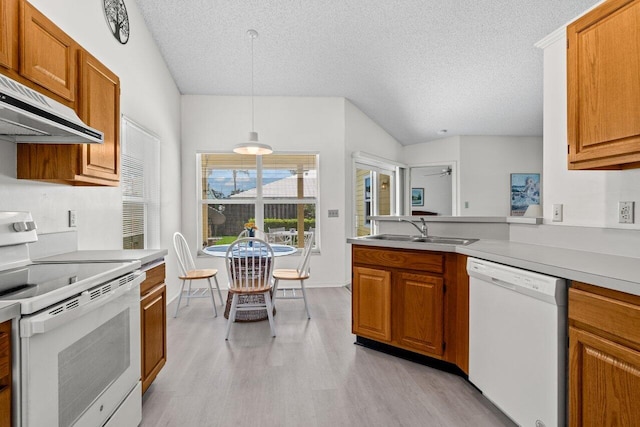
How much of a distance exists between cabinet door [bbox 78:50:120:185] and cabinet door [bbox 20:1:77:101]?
82mm

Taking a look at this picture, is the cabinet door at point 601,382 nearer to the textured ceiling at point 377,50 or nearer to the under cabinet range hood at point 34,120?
the under cabinet range hood at point 34,120

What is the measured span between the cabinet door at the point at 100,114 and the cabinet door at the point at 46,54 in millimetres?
82

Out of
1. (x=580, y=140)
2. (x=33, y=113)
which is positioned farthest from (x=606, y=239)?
(x=33, y=113)

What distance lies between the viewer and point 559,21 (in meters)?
3.14

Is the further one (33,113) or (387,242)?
(387,242)

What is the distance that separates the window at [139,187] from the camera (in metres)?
3.22

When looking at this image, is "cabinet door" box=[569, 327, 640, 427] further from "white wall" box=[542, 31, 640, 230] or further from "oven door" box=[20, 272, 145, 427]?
"oven door" box=[20, 272, 145, 427]

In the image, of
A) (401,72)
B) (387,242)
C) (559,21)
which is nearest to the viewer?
(387,242)

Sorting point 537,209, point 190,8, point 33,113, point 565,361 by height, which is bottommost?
point 565,361

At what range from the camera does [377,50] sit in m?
3.78

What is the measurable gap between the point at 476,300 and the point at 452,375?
65 centimetres

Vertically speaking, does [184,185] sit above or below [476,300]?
above

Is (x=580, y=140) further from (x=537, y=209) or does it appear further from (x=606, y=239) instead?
(x=537, y=209)

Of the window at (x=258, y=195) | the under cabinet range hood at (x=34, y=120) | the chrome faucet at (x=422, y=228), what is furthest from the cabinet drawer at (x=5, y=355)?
the window at (x=258, y=195)
